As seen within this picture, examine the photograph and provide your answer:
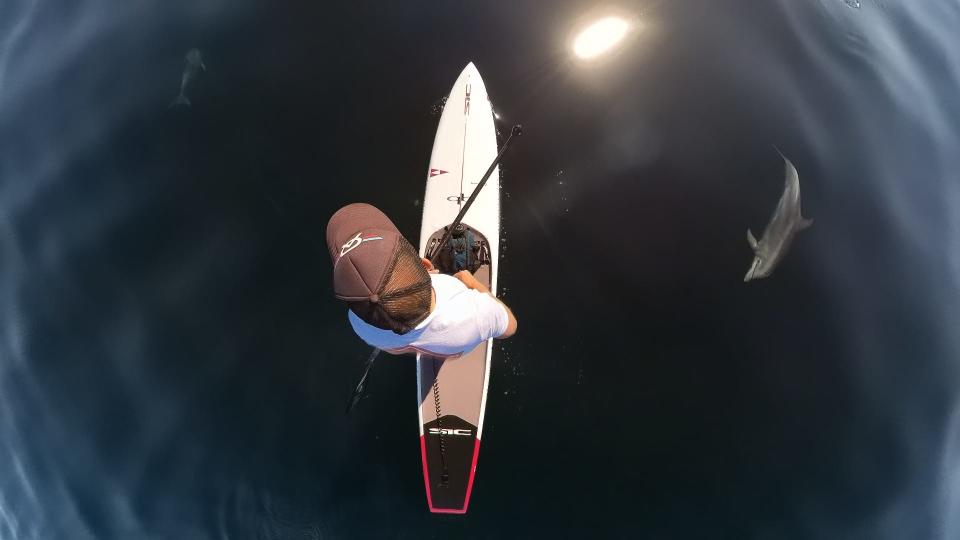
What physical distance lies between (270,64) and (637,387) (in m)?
8.33

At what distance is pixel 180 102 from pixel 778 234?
10414mm

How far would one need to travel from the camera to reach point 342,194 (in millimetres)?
8297

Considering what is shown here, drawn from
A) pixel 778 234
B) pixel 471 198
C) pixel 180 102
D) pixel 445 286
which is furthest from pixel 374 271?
pixel 180 102

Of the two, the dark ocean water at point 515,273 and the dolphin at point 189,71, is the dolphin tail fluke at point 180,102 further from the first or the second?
the dark ocean water at point 515,273

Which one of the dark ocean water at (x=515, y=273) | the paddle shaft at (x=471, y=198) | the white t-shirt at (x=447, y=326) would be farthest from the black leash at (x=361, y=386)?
the white t-shirt at (x=447, y=326)

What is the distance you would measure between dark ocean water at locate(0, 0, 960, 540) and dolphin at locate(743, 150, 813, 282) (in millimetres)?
201

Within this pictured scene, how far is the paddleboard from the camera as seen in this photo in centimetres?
686

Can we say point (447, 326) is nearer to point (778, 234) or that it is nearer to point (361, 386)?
point (361, 386)

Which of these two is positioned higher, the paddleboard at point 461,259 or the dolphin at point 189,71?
the dolphin at point 189,71

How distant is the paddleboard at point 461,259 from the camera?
686 centimetres

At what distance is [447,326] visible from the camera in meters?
4.09

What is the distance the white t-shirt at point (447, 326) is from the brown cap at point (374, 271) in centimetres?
39

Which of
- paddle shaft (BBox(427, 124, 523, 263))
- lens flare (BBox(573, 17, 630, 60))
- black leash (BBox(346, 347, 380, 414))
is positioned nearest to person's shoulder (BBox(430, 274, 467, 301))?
paddle shaft (BBox(427, 124, 523, 263))

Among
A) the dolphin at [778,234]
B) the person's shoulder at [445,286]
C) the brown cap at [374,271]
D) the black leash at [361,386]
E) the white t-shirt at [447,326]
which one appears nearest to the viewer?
the brown cap at [374,271]
